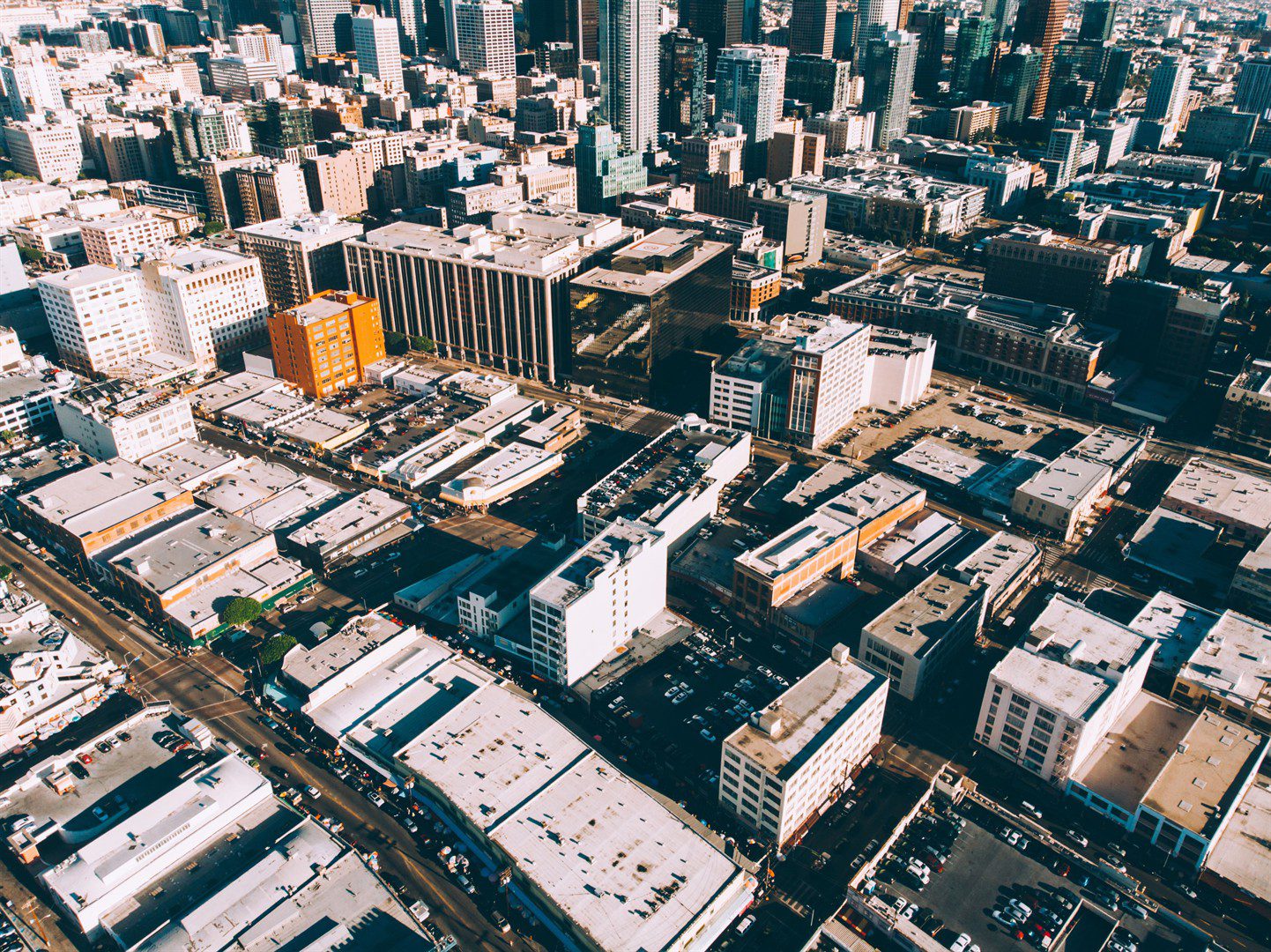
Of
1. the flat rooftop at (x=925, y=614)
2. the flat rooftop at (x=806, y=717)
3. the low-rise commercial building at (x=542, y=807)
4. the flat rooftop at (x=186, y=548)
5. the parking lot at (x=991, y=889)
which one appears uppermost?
Answer: the flat rooftop at (x=806, y=717)

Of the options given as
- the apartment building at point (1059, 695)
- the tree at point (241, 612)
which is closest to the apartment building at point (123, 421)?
the tree at point (241, 612)

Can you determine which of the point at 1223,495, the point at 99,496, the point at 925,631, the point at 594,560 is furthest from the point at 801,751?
the point at 99,496

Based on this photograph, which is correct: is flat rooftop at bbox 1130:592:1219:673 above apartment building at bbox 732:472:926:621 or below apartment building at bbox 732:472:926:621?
below

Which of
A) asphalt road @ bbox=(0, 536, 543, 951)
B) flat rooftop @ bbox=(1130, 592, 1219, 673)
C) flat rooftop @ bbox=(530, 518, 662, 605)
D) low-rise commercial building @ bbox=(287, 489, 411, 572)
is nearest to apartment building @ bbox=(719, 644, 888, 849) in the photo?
asphalt road @ bbox=(0, 536, 543, 951)

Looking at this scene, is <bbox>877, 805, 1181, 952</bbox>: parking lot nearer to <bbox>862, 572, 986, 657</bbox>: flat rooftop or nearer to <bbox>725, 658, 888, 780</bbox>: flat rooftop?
<bbox>725, 658, 888, 780</bbox>: flat rooftop

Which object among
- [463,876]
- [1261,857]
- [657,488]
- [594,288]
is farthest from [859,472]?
[463,876]

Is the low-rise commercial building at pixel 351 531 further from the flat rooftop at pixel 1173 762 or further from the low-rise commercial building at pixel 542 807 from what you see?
the flat rooftop at pixel 1173 762
